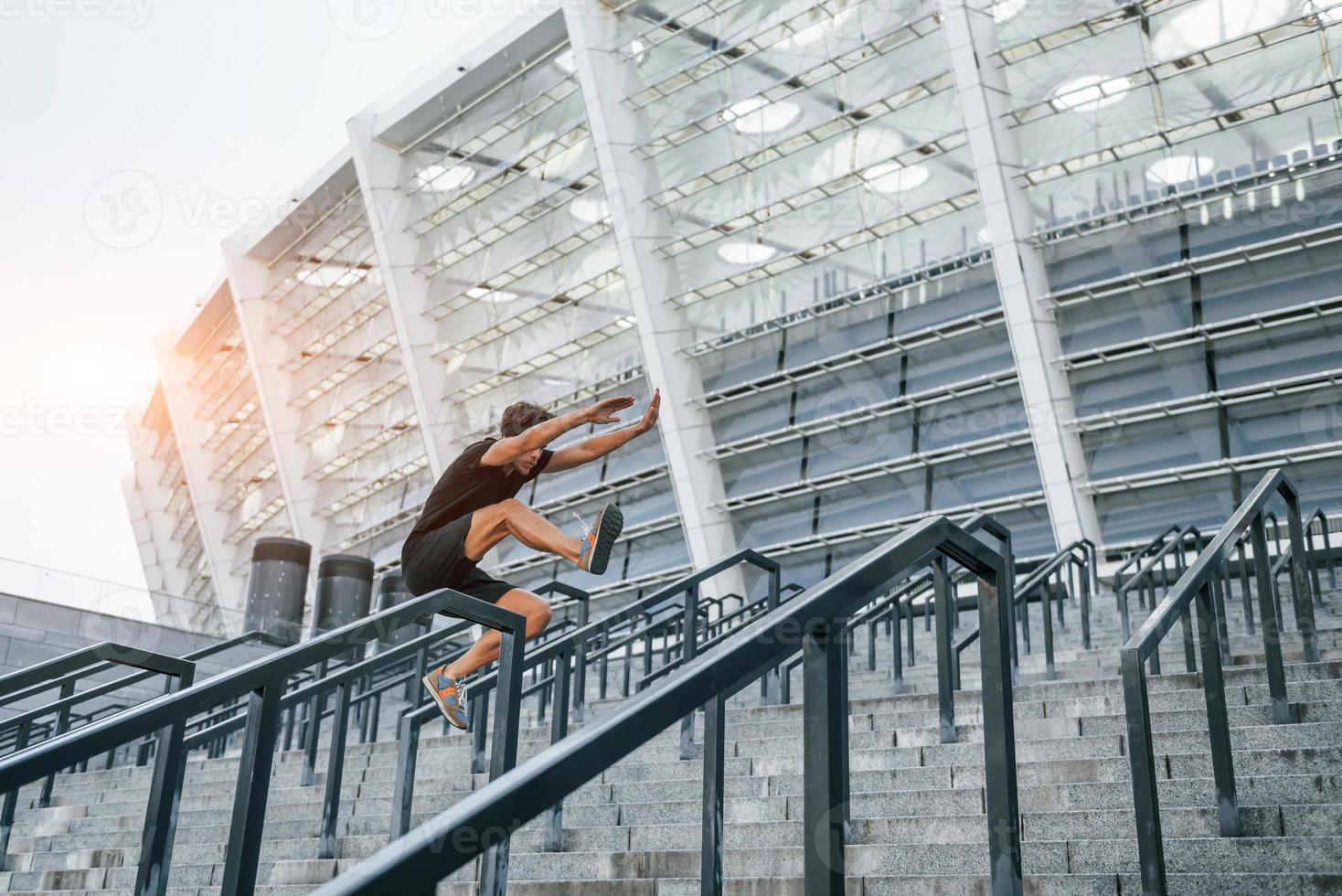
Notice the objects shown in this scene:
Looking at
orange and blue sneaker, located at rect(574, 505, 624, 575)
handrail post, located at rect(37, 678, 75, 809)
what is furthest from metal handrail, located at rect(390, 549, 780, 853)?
handrail post, located at rect(37, 678, 75, 809)

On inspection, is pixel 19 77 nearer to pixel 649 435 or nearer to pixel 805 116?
pixel 649 435

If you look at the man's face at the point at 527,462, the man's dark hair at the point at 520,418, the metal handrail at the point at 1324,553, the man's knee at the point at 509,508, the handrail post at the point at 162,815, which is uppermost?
the metal handrail at the point at 1324,553

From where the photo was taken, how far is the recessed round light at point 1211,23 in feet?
55.4

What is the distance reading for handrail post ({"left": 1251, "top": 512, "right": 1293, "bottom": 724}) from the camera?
13.4 feet

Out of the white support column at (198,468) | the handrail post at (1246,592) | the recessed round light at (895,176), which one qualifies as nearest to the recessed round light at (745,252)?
the recessed round light at (895,176)

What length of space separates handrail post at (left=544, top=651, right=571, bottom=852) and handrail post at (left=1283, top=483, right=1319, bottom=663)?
298cm

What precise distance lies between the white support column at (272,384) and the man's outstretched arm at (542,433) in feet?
95.2

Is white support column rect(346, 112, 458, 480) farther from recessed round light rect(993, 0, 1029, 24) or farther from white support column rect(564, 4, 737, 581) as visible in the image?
recessed round light rect(993, 0, 1029, 24)

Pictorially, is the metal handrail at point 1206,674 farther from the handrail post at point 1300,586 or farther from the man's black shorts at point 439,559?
the man's black shorts at point 439,559

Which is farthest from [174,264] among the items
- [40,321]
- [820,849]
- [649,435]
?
[820,849]

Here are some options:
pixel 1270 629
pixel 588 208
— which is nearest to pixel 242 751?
pixel 1270 629

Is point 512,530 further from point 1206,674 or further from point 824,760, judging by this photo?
point 824,760

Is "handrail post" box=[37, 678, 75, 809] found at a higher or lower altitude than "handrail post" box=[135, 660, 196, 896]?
higher

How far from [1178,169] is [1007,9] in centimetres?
357
